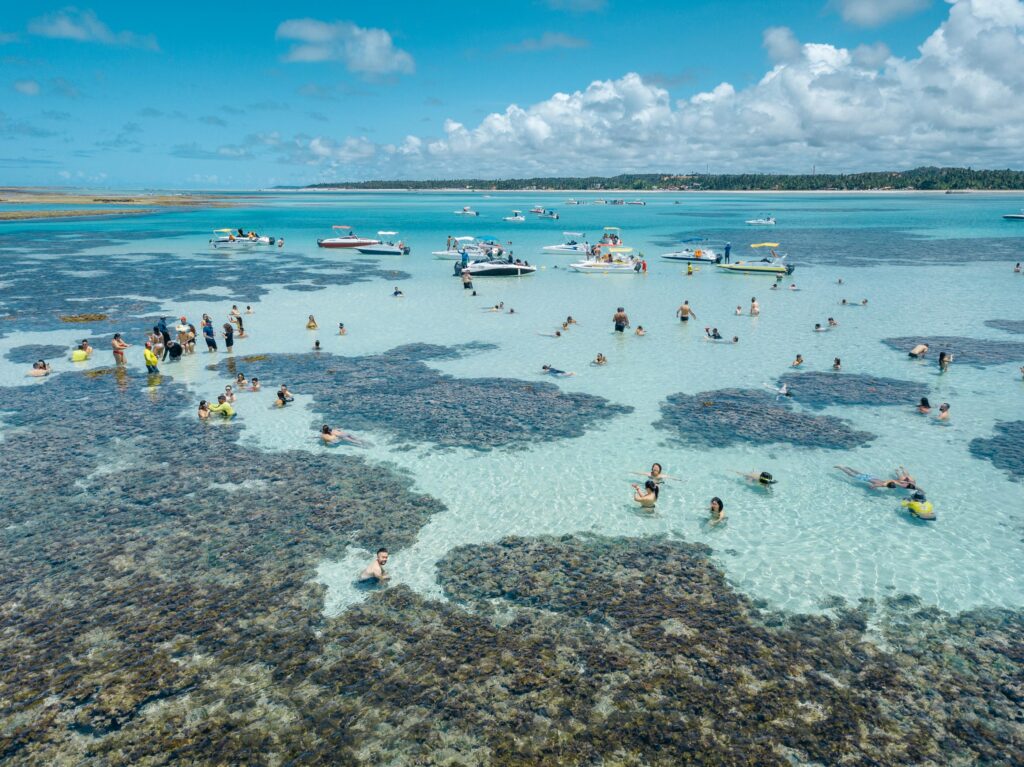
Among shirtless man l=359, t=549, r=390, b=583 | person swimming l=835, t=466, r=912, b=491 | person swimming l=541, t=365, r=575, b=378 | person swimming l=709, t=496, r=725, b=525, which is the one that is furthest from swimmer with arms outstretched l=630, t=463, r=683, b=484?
person swimming l=541, t=365, r=575, b=378

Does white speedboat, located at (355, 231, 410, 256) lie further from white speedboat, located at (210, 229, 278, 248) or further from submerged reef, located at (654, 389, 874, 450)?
submerged reef, located at (654, 389, 874, 450)

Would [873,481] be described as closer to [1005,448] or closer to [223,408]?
[1005,448]

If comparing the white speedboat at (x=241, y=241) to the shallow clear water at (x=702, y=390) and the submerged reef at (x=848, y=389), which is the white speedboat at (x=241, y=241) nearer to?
the shallow clear water at (x=702, y=390)

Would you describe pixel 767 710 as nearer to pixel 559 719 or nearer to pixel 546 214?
pixel 559 719

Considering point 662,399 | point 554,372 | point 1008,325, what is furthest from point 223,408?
point 1008,325

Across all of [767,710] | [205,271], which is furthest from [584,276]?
[767,710]

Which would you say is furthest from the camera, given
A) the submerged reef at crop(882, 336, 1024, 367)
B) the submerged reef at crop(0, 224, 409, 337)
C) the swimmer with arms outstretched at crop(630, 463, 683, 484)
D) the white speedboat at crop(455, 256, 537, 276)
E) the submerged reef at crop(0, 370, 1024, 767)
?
the white speedboat at crop(455, 256, 537, 276)

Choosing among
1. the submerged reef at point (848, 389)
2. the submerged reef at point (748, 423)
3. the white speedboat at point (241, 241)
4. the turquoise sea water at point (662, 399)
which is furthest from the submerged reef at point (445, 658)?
the white speedboat at point (241, 241)
